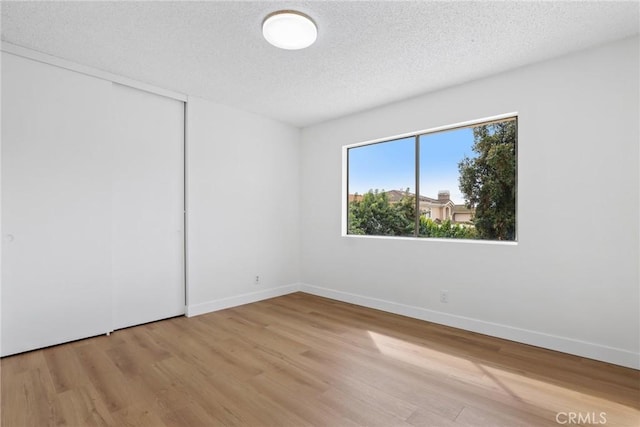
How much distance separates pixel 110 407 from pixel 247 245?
8.28ft

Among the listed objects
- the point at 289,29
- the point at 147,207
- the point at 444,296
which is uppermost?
the point at 289,29

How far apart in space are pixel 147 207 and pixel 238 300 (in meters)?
1.64

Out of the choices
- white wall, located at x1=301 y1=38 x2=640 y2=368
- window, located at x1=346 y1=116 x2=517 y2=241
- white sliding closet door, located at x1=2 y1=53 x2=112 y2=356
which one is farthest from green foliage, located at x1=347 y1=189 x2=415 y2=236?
white sliding closet door, located at x1=2 y1=53 x2=112 y2=356

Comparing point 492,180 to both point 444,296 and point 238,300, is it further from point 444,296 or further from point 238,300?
point 238,300

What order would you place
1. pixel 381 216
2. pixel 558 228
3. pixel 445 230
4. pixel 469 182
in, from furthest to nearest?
pixel 381 216, pixel 445 230, pixel 469 182, pixel 558 228

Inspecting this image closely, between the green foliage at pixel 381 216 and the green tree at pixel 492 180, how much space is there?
73 centimetres

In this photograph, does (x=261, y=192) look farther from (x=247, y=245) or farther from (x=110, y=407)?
(x=110, y=407)

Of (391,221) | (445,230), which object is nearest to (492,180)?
(445,230)

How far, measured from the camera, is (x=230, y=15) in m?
2.21

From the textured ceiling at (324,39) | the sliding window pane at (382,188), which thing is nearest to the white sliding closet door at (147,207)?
the textured ceiling at (324,39)

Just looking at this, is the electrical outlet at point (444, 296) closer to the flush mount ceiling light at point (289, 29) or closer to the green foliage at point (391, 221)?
the green foliage at point (391, 221)

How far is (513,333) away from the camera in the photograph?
2947 mm

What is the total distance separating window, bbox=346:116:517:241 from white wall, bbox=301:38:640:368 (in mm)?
263

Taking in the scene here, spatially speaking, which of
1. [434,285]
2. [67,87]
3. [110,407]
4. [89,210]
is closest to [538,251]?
[434,285]
